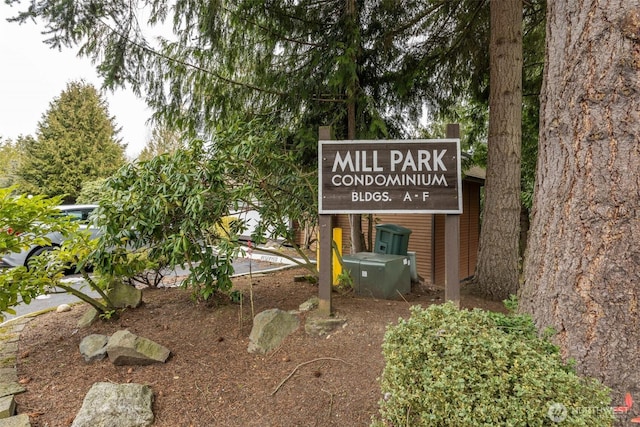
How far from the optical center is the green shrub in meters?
1.46

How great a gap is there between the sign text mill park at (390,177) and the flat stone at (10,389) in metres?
2.64

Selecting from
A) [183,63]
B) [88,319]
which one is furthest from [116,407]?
[183,63]

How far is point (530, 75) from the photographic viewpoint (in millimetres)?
6727

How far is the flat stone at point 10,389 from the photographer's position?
261cm

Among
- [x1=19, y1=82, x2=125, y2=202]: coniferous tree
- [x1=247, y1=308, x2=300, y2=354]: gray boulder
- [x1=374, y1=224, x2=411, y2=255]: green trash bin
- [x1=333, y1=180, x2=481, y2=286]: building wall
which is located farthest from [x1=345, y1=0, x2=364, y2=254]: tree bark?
[x1=19, y1=82, x2=125, y2=202]: coniferous tree

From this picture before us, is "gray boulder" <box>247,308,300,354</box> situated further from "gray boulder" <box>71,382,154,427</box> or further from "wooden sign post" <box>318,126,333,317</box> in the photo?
"gray boulder" <box>71,382,154,427</box>

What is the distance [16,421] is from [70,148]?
64.6 feet

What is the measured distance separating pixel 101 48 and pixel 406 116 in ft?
14.2

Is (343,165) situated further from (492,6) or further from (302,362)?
(492,6)

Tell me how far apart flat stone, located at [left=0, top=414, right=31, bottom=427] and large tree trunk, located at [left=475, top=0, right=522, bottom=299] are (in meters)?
4.44

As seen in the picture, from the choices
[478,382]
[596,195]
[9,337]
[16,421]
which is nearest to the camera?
[478,382]

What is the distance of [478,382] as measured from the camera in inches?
60.8

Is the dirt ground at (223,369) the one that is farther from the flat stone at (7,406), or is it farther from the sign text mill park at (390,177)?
the sign text mill park at (390,177)

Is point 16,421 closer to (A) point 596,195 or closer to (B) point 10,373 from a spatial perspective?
(B) point 10,373
